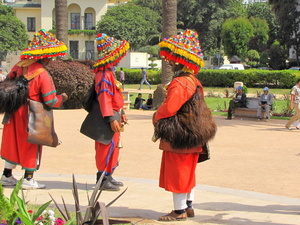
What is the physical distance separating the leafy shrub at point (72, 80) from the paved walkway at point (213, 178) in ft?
18.5

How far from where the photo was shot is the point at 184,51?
5691mm

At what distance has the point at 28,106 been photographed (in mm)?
6906

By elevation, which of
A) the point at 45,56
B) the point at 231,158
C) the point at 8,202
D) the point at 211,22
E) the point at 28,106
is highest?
the point at 211,22

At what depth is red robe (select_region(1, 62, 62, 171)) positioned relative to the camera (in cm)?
689

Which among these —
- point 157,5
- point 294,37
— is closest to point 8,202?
point 294,37

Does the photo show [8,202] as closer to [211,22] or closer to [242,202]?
[242,202]

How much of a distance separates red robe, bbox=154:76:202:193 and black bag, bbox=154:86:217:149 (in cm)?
6

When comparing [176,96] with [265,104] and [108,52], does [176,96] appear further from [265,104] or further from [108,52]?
[265,104]

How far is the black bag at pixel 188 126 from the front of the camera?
556 centimetres

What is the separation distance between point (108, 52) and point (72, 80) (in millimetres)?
12333

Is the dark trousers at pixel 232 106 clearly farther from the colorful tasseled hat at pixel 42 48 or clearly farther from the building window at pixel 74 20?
the building window at pixel 74 20

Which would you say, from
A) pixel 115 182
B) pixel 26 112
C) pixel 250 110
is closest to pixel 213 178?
pixel 115 182

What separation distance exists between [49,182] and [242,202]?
2655 mm

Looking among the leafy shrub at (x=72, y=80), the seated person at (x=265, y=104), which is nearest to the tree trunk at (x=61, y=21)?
the leafy shrub at (x=72, y=80)
